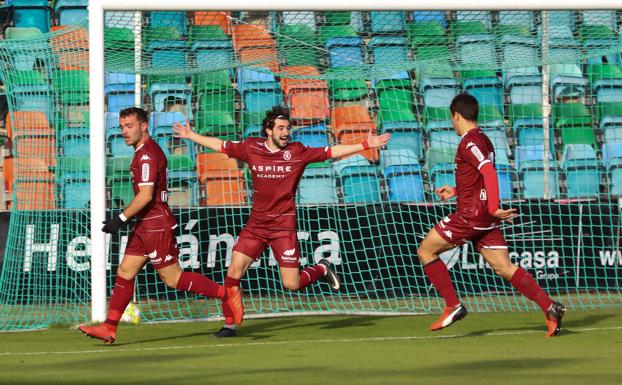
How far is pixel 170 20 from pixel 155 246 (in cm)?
438

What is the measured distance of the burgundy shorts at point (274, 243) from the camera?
372 inches

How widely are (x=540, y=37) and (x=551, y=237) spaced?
2.20m

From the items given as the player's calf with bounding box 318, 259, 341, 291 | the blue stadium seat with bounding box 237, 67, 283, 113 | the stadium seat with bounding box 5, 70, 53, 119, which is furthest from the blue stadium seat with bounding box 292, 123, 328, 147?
the player's calf with bounding box 318, 259, 341, 291

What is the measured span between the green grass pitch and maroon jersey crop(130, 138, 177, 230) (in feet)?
2.96

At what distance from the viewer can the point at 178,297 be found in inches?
491

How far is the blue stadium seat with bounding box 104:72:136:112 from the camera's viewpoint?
1362cm

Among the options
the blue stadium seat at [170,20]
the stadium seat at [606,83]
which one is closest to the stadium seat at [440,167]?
the stadium seat at [606,83]

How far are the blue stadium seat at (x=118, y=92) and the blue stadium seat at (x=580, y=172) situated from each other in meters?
5.30

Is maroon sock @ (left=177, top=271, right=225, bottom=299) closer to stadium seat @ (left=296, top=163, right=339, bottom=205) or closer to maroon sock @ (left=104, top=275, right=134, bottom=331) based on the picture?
maroon sock @ (left=104, top=275, right=134, bottom=331)

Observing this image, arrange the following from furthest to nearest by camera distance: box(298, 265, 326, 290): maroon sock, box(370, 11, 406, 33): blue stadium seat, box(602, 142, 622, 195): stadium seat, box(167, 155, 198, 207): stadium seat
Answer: box(602, 142, 622, 195): stadium seat, box(370, 11, 406, 33): blue stadium seat, box(167, 155, 198, 207): stadium seat, box(298, 265, 326, 290): maroon sock

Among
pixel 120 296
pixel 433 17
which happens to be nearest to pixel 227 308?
pixel 120 296

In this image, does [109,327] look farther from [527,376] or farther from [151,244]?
[527,376]

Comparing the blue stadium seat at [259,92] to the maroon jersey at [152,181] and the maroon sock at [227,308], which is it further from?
the maroon jersey at [152,181]

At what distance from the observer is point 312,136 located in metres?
14.5
